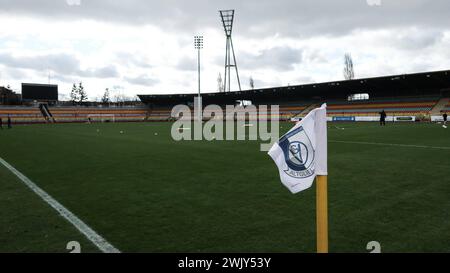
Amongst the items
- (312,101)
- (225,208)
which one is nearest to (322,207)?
(225,208)

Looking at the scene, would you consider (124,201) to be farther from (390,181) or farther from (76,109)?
(76,109)

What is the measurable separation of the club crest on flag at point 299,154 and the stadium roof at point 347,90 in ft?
160

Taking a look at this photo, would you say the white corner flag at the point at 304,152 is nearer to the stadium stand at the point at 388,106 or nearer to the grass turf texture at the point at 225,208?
the grass turf texture at the point at 225,208

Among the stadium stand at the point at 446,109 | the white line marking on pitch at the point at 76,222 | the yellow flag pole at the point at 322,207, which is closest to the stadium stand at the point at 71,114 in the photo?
the stadium stand at the point at 446,109

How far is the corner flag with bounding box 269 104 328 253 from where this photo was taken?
2.88 m

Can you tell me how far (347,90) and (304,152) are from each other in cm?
6059

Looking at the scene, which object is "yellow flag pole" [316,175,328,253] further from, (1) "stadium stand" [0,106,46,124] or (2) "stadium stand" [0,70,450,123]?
(1) "stadium stand" [0,106,46,124]

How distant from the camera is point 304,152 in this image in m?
2.96

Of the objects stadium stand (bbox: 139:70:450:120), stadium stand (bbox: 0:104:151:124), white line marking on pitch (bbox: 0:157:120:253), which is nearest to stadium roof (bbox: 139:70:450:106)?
stadium stand (bbox: 139:70:450:120)

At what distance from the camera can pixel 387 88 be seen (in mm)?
55281

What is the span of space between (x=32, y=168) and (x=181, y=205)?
282 inches

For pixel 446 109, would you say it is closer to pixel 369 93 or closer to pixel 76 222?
pixel 369 93

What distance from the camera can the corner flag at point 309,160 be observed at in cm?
288
